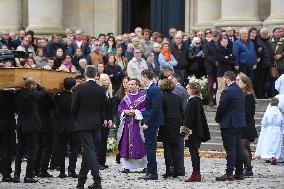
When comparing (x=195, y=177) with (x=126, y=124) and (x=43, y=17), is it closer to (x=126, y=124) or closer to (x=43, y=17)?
(x=126, y=124)

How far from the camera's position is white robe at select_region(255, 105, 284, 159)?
2250 centimetres

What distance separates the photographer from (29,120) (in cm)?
1884

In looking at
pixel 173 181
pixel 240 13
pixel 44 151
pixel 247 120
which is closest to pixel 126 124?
pixel 44 151

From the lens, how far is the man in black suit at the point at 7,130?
61.8ft

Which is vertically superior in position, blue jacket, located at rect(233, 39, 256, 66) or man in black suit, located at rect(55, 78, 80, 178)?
blue jacket, located at rect(233, 39, 256, 66)

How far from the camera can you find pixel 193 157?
62.5 feet

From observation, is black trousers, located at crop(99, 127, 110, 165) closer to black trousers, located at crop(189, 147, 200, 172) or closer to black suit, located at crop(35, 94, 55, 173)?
black suit, located at crop(35, 94, 55, 173)

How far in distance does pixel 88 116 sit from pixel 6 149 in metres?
2.17

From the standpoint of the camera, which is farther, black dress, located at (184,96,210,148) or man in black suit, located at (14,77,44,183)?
black dress, located at (184,96,210,148)

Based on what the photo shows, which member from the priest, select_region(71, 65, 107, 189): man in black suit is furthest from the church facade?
select_region(71, 65, 107, 189): man in black suit

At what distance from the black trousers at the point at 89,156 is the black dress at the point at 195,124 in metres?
2.14

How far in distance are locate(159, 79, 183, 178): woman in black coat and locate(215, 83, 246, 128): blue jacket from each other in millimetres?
947

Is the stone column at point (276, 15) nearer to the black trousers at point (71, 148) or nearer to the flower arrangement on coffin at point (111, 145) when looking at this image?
the flower arrangement on coffin at point (111, 145)

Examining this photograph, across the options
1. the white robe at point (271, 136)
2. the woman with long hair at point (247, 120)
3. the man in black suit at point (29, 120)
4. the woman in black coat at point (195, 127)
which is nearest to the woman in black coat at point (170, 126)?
the woman in black coat at point (195, 127)
